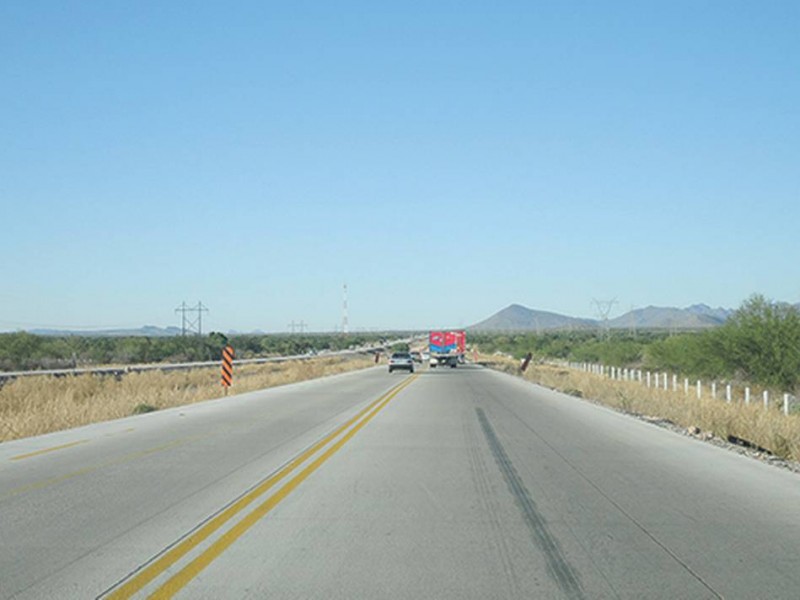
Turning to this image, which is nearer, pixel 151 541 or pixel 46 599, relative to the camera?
pixel 46 599

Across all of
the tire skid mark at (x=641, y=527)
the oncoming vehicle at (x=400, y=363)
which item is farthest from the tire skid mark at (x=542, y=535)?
the oncoming vehicle at (x=400, y=363)

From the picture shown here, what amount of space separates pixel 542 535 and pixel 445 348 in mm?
70344

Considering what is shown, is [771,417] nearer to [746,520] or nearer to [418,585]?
[746,520]

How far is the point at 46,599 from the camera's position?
7074mm

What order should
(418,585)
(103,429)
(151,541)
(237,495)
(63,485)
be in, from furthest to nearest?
(103,429)
(63,485)
(237,495)
(151,541)
(418,585)

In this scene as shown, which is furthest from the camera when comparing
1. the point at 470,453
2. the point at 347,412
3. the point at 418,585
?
the point at 347,412

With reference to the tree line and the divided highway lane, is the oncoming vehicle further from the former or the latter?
the divided highway lane

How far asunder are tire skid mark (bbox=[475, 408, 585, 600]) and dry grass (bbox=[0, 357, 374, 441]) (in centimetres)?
1076

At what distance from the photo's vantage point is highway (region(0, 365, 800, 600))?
7.64 meters

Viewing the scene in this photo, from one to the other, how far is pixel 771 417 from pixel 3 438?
54.8 feet

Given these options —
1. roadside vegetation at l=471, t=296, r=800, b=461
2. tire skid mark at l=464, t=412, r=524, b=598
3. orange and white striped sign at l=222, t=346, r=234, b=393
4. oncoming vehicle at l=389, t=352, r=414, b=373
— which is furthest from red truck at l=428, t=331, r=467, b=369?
tire skid mark at l=464, t=412, r=524, b=598

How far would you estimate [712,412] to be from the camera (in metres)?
23.8

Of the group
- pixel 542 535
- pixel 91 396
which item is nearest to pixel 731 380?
pixel 91 396

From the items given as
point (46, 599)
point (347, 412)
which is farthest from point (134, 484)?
point (347, 412)
